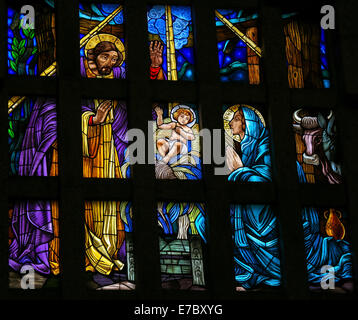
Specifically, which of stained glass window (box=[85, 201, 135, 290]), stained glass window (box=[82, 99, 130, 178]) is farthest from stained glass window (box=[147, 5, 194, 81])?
stained glass window (box=[85, 201, 135, 290])

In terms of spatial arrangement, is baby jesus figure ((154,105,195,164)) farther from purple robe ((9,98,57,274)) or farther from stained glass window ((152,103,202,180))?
purple robe ((9,98,57,274))

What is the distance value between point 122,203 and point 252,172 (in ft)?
8.21

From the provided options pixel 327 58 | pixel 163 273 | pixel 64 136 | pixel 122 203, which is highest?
pixel 327 58

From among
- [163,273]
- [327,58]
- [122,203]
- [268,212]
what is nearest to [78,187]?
[122,203]

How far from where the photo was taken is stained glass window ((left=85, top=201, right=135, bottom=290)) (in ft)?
65.2

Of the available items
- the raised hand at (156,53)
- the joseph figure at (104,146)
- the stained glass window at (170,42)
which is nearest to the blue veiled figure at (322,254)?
the joseph figure at (104,146)

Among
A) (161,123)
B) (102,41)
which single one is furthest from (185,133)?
(102,41)

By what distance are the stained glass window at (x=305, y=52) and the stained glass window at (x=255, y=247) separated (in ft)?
9.12

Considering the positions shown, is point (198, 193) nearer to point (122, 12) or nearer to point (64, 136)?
point (64, 136)

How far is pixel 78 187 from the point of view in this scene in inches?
793

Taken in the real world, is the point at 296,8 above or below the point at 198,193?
above

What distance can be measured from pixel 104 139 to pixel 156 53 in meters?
2.06

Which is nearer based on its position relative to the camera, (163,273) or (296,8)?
(163,273)

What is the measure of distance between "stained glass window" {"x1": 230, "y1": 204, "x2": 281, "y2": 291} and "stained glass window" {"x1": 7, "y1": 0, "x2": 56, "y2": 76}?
4.48 m
